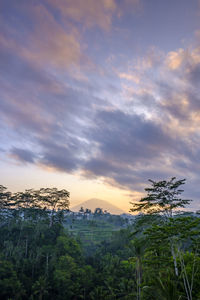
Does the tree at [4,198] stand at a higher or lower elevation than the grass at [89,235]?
higher

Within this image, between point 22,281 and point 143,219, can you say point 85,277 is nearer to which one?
point 22,281

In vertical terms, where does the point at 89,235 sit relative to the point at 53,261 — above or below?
above

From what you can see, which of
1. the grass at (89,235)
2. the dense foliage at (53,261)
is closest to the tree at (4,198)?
the dense foliage at (53,261)

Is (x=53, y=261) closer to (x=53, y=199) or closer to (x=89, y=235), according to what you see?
(x=53, y=199)

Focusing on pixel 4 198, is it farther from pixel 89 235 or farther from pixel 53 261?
pixel 89 235

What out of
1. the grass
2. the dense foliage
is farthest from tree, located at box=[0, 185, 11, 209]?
the grass

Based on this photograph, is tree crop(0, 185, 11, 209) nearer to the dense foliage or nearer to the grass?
the dense foliage

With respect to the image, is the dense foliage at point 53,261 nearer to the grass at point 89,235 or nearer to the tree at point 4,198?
the tree at point 4,198

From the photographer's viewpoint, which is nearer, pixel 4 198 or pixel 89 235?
pixel 4 198

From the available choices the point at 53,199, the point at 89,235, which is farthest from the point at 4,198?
the point at 89,235

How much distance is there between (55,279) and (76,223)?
90305 millimetres

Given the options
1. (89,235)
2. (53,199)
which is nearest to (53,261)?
(53,199)

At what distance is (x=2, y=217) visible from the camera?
168ft

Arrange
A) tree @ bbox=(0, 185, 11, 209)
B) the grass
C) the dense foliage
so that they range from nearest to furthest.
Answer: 1. the dense foliage
2. tree @ bbox=(0, 185, 11, 209)
3. the grass
